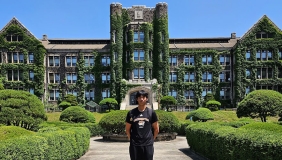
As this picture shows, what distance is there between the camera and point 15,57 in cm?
4900

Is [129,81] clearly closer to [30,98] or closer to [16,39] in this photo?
[16,39]

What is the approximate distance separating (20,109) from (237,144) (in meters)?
12.4

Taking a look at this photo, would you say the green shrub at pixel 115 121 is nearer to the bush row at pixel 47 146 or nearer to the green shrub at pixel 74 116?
the bush row at pixel 47 146

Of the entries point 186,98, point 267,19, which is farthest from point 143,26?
point 267,19

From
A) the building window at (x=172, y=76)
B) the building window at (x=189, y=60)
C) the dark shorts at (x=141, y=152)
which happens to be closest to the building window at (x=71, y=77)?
the building window at (x=172, y=76)

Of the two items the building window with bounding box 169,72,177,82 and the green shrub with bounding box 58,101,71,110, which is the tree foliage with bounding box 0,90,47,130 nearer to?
the green shrub with bounding box 58,101,71,110

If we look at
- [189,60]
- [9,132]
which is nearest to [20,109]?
[9,132]

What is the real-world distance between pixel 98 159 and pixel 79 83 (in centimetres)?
3777

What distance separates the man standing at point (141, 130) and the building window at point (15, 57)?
46642 mm

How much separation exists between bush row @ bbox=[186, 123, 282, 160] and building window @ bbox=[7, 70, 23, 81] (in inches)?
1619

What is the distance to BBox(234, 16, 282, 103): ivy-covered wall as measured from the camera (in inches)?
1859

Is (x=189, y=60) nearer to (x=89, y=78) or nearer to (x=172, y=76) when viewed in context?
(x=172, y=76)

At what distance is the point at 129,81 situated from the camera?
4709cm

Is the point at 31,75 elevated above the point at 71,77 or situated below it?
above
